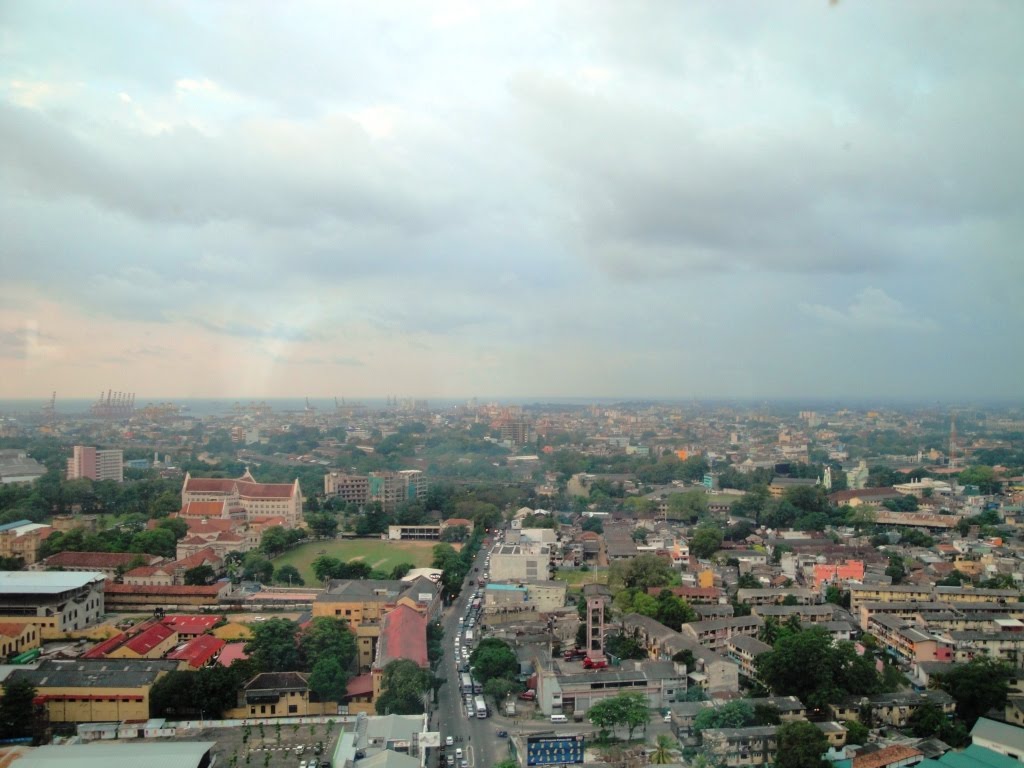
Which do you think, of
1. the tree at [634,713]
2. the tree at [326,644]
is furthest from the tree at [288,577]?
the tree at [634,713]

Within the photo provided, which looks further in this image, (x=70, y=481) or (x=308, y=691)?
(x=70, y=481)

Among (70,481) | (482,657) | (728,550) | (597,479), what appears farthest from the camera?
(597,479)

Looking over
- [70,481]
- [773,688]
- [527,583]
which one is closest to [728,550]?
[527,583]

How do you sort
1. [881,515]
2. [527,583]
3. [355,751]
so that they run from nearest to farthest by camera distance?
[355,751] < [527,583] < [881,515]

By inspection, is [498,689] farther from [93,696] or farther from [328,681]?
[93,696]

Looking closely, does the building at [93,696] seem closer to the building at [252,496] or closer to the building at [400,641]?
the building at [400,641]

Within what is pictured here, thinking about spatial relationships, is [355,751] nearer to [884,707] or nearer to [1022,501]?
[884,707]
